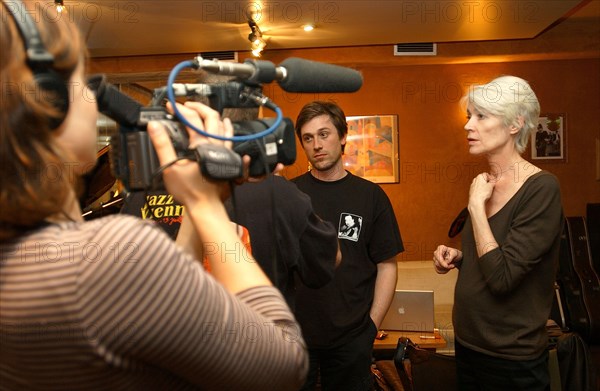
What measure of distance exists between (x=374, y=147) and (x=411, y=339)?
260cm

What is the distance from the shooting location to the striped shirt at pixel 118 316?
0.56 metres

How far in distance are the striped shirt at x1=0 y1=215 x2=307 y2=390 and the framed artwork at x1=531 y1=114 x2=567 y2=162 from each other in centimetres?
539

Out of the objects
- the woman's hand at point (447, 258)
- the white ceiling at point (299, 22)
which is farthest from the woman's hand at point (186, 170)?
the white ceiling at point (299, 22)

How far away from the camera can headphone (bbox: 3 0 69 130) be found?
60 cm

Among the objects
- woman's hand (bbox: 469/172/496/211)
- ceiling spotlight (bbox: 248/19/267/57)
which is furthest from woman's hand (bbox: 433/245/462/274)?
ceiling spotlight (bbox: 248/19/267/57)

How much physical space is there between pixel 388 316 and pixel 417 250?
81.2 inches

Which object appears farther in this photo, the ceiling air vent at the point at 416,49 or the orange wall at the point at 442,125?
the orange wall at the point at 442,125

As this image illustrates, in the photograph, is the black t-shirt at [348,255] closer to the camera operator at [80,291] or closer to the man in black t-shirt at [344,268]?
Answer: the man in black t-shirt at [344,268]

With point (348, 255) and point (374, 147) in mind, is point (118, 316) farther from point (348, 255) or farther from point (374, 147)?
point (374, 147)

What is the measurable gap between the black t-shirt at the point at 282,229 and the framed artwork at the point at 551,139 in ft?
15.0

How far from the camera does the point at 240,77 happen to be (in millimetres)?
841

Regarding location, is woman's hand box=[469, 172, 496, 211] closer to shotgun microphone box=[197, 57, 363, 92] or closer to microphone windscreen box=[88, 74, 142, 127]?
shotgun microphone box=[197, 57, 363, 92]

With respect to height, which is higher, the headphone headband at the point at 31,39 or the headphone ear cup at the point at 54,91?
the headphone headband at the point at 31,39

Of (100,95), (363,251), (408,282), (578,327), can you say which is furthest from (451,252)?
(408,282)
